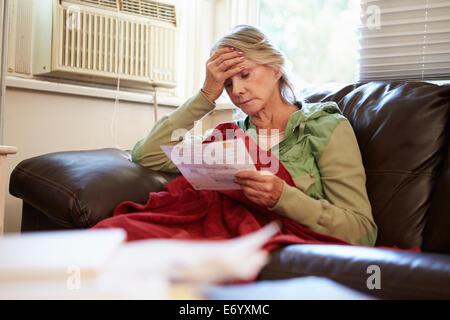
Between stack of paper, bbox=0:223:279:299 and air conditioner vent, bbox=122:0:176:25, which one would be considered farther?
air conditioner vent, bbox=122:0:176:25

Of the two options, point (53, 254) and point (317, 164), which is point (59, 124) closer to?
point (317, 164)

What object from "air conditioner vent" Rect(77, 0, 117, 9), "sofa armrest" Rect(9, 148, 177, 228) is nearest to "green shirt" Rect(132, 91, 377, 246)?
"sofa armrest" Rect(9, 148, 177, 228)

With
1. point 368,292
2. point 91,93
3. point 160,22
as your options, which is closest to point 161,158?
point 91,93

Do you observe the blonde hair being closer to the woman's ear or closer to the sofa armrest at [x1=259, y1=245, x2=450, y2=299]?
the woman's ear

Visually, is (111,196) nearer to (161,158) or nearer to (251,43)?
(161,158)

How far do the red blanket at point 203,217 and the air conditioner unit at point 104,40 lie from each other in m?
1.03

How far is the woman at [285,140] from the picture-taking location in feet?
4.00

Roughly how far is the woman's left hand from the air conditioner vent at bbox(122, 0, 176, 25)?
58.0 inches

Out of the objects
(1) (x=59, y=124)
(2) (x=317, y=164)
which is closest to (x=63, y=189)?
(2) (x=317, y=164)

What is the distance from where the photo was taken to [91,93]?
2205mm

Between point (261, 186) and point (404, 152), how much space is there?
1.61 ft

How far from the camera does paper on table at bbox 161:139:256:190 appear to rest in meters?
1.11

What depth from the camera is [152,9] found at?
7.99 ft

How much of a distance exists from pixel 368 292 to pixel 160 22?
194 centimetres
